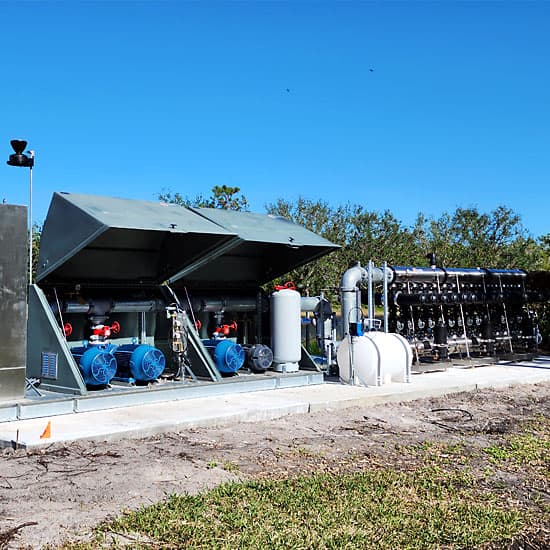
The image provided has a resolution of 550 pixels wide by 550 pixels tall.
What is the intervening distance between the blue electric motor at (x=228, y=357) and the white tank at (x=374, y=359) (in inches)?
69.3

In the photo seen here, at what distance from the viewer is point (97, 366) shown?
8.74 meters

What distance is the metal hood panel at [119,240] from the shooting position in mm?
8484

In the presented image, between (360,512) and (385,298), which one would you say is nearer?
(360,512)

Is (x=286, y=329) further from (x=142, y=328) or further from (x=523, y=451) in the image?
(x=523, y=451)

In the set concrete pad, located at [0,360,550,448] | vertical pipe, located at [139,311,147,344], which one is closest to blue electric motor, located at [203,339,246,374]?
concrete pad, located at [0,360,550,448]

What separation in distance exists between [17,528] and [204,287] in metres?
6.71

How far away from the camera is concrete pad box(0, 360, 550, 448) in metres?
7.18

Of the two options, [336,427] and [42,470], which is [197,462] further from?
[336,427]

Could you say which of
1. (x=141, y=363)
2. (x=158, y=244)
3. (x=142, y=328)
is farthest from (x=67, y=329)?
(x=158, y=244)

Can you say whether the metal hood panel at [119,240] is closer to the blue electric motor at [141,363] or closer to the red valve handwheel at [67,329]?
the red valve handwheel at [67,329]

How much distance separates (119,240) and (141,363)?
1.70 meters

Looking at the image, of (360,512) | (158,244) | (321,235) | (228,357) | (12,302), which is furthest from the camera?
(321,235)

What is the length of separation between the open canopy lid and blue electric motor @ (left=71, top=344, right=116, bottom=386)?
69.3 inches

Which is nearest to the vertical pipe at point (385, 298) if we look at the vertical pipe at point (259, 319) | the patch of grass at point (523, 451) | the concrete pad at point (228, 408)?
the concrete pad at point (228, 408)
